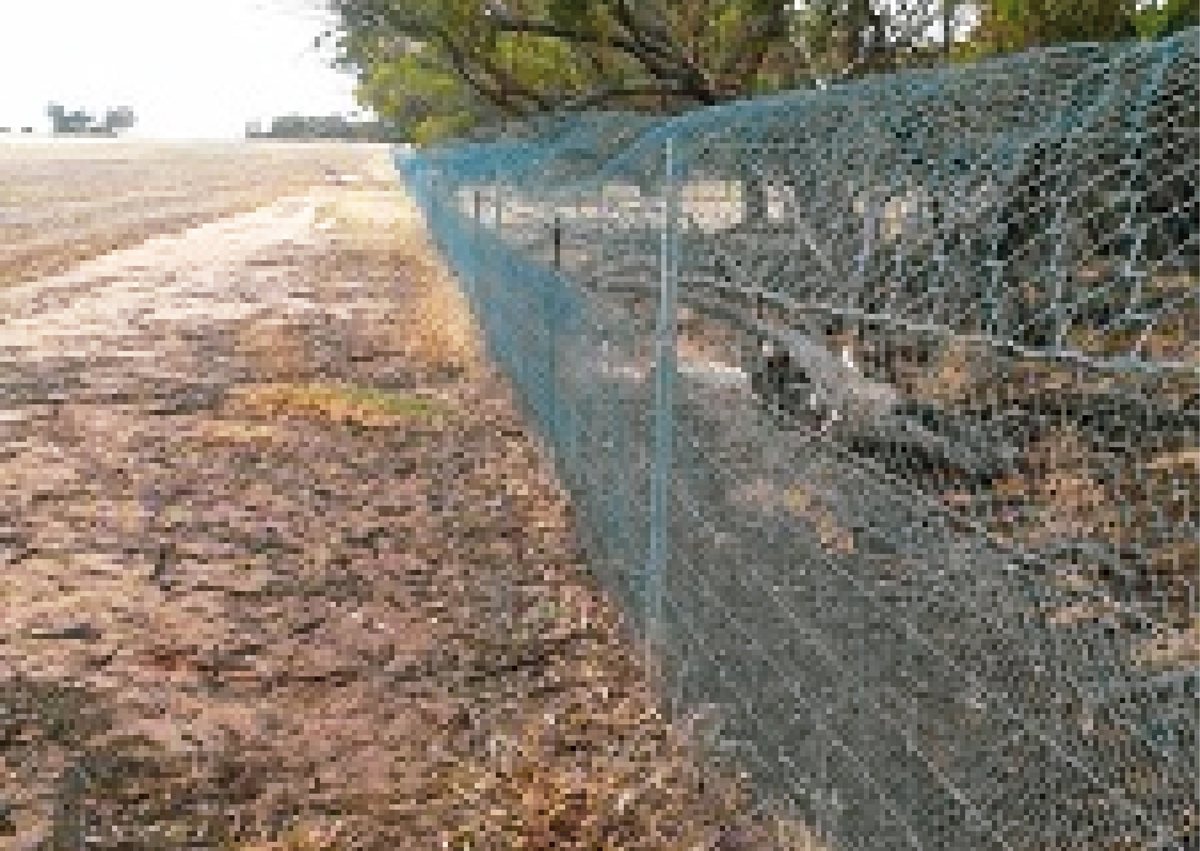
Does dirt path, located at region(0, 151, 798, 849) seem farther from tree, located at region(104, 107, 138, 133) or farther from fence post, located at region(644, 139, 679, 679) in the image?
tree, located at region(104, 107, 138, 133)

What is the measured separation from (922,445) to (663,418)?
2.74 feet

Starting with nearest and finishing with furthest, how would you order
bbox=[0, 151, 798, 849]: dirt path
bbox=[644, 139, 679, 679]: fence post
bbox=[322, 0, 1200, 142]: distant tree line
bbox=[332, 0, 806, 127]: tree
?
1. bbox=[0, 151, 798, 849]: dirt path
2. bbox=[644, 139, 679, 679]: fence post
3. bbox=[322, 0, 1200, 142]: distant tree line
4. bbox=[332, 0, 806, 127]: tree

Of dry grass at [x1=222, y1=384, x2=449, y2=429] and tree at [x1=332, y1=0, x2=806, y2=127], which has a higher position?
tree at [x1=332, y1=0, x2=806, y2=127]

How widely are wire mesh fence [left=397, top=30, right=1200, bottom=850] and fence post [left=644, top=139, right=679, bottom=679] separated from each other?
0.05 feet

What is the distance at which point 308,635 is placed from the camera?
5.54 meters

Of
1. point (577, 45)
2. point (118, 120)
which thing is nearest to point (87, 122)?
point (118, 120)

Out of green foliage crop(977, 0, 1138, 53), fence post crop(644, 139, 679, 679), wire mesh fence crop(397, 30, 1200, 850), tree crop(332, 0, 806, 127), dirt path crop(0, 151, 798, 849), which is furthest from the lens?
tree crop(332, 0, 806, 127)

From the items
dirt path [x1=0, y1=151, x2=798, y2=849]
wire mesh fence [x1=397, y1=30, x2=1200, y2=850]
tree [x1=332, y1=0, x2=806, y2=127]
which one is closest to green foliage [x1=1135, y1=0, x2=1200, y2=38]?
wire mesh fence [x1=397, y1=30, x2=1200, y2=850]

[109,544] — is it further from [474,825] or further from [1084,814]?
[1084,814]

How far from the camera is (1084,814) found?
324cm

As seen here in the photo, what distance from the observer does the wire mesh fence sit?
10.6 feet

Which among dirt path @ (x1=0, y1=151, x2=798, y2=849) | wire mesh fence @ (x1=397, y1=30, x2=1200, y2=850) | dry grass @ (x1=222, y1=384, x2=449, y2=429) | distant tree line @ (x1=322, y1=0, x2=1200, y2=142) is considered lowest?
dirt path @ (x1=0, y1=151, x2=798, y2=849)

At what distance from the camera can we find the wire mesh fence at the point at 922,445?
322 cm

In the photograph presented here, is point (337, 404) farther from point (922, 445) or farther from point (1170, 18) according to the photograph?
point (922, 445)
